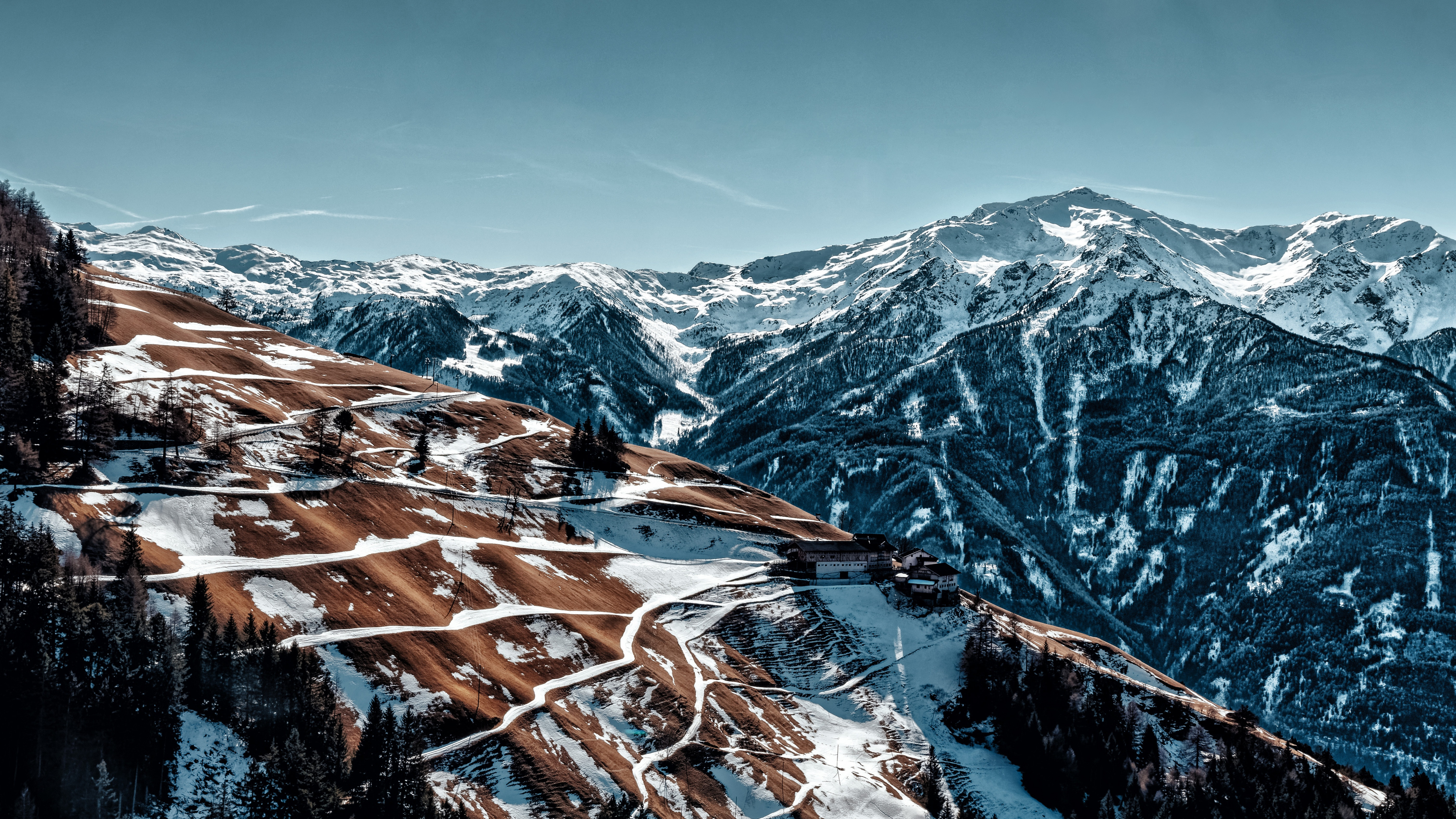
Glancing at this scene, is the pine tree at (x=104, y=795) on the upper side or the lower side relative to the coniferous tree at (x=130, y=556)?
lower

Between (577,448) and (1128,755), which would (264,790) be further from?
(1128,755)

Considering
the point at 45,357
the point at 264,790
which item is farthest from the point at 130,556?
the point at 45,357

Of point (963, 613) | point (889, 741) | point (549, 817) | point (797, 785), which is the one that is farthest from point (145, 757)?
point (963, 613)

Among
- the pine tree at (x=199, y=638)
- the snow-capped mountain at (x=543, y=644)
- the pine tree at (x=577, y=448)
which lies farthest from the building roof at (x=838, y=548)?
the pine tree at (x=199, y=638)

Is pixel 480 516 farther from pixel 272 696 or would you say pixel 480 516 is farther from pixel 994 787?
pixel 994 787

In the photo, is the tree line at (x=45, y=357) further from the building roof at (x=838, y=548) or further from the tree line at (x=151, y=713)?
the building roof at (x=838, y=548)
